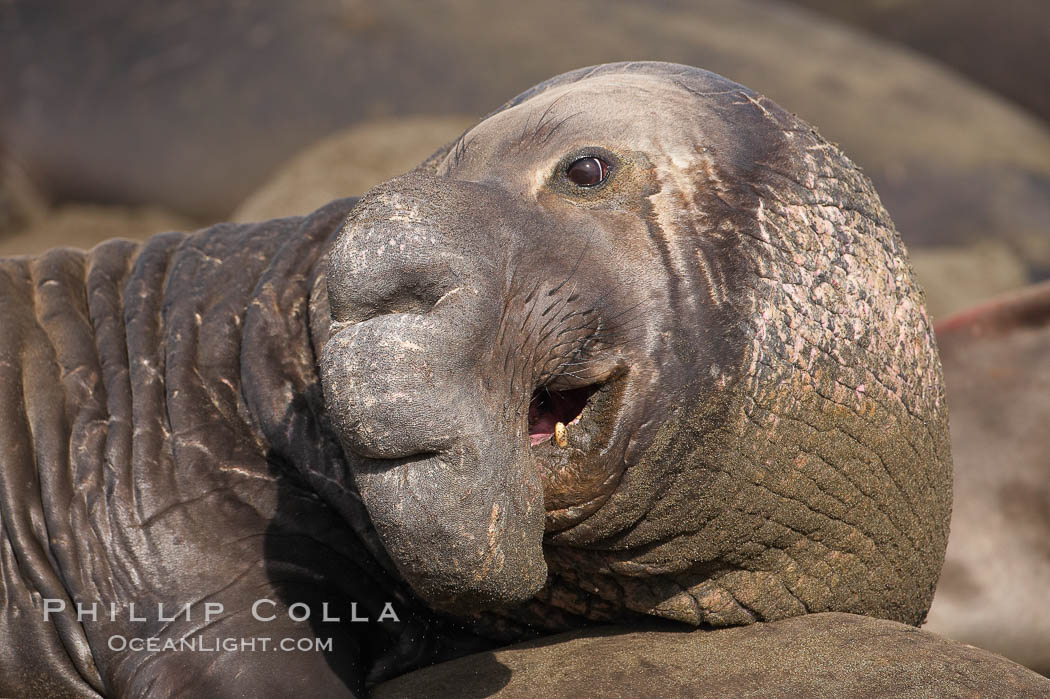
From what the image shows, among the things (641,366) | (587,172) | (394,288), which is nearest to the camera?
(394,288)

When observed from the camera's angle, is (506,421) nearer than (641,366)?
Yes

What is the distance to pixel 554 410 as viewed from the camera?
2.41 metres

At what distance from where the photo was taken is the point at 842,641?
8.08ft

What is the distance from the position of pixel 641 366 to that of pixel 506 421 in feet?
1.03

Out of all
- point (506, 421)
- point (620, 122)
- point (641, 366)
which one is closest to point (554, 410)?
point (641, 366)

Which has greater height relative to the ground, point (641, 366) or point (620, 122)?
point (620, 122)

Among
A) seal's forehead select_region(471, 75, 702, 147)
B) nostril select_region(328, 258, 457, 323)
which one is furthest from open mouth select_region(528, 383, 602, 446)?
seal's forehead select_region(471, 75, 702, 147)

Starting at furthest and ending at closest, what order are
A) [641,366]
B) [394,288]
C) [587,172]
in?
1. [587,172]
2. [641,366]
3. [394,288]

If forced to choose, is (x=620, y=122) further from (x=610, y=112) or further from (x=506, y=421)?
(x=506, y=421)

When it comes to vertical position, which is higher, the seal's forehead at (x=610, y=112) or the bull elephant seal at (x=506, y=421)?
the seal's forehead at (x=610, y=112)

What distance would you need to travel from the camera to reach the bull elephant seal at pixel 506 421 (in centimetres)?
209

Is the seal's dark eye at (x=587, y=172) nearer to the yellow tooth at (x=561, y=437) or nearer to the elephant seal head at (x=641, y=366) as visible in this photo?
the elephant seal head at (x=641, y=366)

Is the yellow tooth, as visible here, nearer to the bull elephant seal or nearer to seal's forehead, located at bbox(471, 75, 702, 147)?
the bull elephant seal

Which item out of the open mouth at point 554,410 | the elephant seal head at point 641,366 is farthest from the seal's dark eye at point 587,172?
the open mouth at point 554,410
